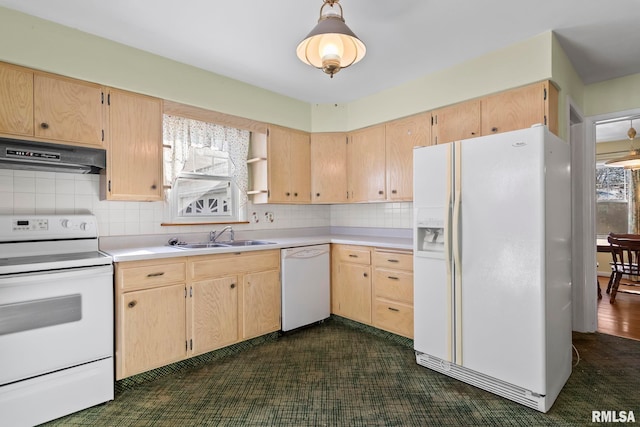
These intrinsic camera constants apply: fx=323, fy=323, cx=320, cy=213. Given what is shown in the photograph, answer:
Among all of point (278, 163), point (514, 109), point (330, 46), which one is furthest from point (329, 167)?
point (330, 46)

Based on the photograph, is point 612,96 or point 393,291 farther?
point 612,96

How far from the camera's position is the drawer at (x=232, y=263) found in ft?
8.44

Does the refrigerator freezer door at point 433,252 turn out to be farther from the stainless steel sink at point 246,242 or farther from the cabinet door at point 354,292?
the stainless steel sink at point 246,242

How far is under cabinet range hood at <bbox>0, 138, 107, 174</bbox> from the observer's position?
2.00 metres

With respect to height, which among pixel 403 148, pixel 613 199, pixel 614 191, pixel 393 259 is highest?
pixel 403 148

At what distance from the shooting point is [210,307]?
2650 mm

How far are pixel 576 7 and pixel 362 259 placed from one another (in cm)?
247

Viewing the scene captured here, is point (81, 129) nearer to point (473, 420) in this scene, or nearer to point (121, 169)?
point (121, 169)

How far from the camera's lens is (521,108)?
254 centimetres

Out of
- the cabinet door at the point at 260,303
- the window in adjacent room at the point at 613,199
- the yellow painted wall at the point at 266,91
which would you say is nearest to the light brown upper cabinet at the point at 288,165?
the yellow painted wall at the point at 266,91

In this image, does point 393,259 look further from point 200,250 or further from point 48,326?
point 48,326

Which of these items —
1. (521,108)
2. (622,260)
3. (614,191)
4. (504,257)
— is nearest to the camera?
(504,257)

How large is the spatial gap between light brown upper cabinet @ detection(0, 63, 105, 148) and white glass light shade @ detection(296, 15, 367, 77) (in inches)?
66.6

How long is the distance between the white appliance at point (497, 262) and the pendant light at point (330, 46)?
3.42 feet
